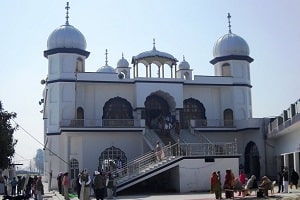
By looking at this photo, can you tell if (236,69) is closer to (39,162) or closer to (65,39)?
(65,39)

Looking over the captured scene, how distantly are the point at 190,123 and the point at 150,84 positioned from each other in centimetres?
407

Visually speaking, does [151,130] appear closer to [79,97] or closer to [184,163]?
[79,97]

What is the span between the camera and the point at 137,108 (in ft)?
113

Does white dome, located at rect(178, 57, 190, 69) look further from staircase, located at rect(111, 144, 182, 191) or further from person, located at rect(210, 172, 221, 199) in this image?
person, located at rect(210, 172, 221, 199)

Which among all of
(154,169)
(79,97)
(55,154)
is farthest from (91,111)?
(154,169)

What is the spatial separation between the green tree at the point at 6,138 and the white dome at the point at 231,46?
19699mm

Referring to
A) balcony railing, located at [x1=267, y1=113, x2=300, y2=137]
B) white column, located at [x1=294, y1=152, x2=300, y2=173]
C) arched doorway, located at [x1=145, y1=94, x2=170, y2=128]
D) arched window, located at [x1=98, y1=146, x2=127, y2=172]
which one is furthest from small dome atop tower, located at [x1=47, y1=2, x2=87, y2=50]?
white column, located at [x1=294, y1=152, x2=300, y2=173]

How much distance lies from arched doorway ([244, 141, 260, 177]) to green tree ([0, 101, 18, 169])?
18.5 metres

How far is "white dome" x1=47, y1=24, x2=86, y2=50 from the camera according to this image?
114 ft

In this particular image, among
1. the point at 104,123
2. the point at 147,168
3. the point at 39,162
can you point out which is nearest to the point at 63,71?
the point at 104,123

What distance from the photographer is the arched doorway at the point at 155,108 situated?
35.9 metres

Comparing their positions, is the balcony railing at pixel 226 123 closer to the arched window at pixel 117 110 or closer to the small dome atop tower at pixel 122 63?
the arched window at pixel 117 110

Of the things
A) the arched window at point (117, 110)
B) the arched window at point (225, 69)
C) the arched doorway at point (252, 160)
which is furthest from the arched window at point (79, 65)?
the arched doorway at point (252, 160)

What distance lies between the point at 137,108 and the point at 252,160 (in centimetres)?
932
